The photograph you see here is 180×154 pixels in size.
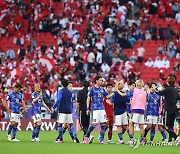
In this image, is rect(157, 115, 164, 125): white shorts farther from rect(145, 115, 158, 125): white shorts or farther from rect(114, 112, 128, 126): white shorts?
rect(114, 112, 128, 126): white shorts

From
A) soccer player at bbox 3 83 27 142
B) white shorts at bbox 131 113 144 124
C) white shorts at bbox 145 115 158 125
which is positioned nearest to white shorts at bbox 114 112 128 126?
white shorts at bbox 131 113 144 124

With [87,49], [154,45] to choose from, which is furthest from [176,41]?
[87,49]

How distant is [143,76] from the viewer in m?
48.3

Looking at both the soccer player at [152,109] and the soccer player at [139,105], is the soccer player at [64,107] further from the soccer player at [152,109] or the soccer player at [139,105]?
the soccer player at [152,109]

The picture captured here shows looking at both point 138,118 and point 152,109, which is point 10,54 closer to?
point 152,109

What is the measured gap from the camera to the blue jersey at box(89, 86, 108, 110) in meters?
28.9

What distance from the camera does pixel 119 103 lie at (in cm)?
2886

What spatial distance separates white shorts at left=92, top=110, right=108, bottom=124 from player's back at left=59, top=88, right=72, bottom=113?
1.10m

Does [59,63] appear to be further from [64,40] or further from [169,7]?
[169,7]

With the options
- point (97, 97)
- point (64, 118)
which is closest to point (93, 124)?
point (97, 97)

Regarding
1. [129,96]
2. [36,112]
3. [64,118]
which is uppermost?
[129,96]

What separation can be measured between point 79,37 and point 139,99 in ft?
79.2

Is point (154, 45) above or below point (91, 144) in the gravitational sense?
above

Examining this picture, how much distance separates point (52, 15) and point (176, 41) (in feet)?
28.3
